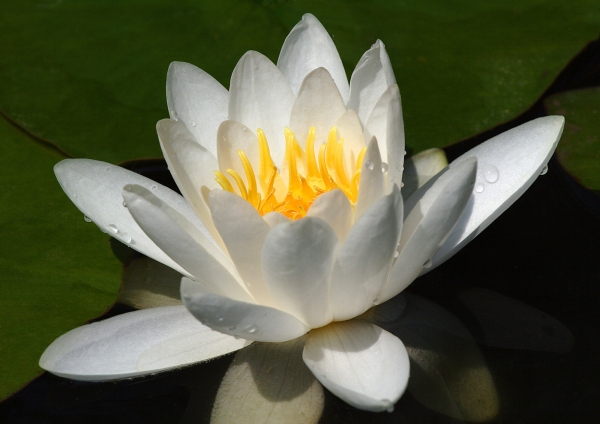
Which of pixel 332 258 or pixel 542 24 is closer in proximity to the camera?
pixel 332 258

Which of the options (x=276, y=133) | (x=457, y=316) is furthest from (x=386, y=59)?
(x=457, y=316)

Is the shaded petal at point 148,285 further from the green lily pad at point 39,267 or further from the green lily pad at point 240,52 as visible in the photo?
the green lily pad at point 240,52

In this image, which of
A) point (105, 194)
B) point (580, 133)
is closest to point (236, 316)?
point (105, 194)

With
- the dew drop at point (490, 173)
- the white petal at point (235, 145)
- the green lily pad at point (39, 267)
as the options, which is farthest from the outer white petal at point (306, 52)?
the green lily pad at point (39, 267)

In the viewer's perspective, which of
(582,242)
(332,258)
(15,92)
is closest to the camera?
(332,258)

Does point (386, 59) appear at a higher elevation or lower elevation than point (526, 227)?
higher

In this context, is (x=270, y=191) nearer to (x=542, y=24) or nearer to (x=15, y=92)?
(x=15, y=92)

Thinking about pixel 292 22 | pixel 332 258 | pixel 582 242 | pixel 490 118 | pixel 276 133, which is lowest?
pixel 582 242

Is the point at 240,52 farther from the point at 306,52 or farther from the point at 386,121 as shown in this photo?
the point at 386,121
